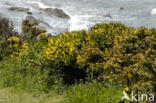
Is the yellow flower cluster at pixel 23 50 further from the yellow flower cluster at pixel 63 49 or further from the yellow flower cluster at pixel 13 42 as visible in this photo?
the yellow flower cluster at pixel 63 49

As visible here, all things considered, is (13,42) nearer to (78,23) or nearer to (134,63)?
(134,63)

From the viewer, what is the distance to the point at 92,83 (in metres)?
6.67

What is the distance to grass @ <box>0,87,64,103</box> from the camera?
20.9 ft

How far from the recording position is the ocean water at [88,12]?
705 inches

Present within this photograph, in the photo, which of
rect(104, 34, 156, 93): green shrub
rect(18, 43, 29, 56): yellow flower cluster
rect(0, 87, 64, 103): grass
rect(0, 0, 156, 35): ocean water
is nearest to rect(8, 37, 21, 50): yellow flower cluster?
rect(18, 43, 29, 56): yellow flower cluster

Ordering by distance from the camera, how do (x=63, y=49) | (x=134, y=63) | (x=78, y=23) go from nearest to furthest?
(x=134, y=63) < (x=63, y=49) < (x=78, y=23)

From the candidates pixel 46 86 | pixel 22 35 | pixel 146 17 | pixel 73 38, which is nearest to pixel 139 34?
pixel 73 38

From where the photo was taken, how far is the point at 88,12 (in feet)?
71.8

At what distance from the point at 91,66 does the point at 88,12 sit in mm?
15256

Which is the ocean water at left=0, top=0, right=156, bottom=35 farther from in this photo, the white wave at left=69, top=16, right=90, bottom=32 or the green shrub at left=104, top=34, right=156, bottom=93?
the green shrub at left=104, top=34, right=156, bottom=93

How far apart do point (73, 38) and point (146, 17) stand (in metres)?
13.6

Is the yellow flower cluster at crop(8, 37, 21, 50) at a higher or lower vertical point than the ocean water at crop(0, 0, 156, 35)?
lower

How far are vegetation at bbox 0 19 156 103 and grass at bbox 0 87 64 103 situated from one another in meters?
0.20

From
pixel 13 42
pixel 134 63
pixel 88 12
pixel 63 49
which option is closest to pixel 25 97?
pixel 63 49
